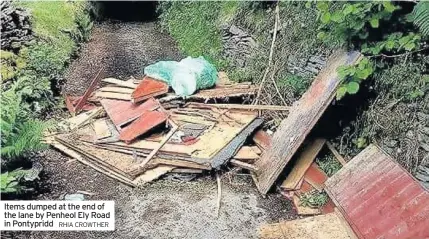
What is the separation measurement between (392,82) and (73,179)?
4.04m

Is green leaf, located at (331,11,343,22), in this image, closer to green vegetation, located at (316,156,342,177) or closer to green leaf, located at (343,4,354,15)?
green leaf, located at (343,4,354,15)

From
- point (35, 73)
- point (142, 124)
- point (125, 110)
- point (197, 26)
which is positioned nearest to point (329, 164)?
point (142, 124)

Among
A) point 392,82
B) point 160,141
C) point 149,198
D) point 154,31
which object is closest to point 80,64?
point 154,31

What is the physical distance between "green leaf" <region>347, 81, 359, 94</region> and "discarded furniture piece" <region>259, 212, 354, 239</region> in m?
1.34

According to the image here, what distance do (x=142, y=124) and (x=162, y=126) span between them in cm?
33

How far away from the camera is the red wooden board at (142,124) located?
609 centimetres

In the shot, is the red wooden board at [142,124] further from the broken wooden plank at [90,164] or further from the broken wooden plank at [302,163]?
the broken wooden plank at [302,163]

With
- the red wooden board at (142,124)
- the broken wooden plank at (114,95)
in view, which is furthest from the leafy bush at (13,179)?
the broken wooden plank at (114,95)

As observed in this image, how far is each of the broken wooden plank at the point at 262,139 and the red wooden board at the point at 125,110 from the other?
1.52 m

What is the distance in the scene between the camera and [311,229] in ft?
15.2

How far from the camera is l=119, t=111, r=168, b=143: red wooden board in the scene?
6094 mm

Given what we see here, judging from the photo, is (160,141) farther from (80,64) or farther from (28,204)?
(80,64)

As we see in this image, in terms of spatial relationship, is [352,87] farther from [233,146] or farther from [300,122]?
[233,146]
